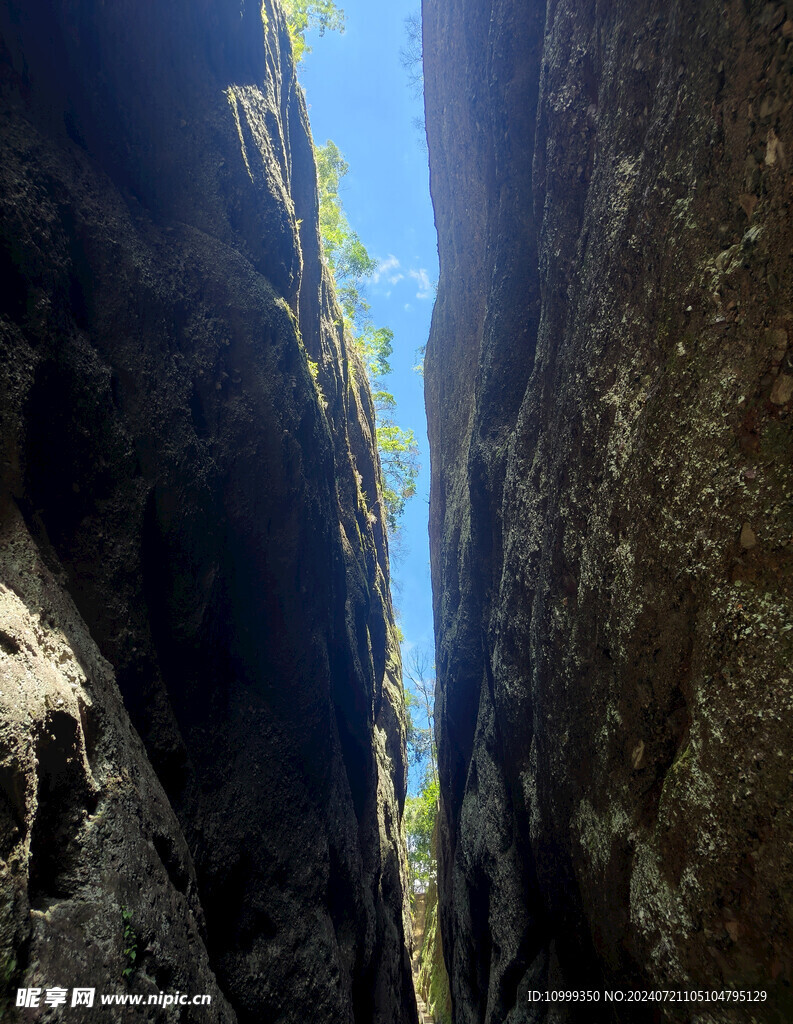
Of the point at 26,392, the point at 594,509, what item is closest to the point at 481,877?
the point at 594,509

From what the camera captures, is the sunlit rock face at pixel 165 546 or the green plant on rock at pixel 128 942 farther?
the sunlit rock face at pixel 165 546

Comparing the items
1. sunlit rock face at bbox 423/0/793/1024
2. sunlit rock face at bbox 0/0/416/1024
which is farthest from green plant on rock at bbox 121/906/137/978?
sunlit rock face at bbox 423/0/793/1024

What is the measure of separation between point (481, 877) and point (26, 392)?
824 cm

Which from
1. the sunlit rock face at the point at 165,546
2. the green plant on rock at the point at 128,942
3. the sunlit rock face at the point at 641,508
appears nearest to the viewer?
the sunlit rock face at the point at 641,508

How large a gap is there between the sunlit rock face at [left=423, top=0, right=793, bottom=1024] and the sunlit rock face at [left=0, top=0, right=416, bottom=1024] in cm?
266

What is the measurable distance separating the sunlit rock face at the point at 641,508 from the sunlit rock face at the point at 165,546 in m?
2.66

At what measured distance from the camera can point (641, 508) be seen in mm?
3852

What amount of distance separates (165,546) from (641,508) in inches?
171

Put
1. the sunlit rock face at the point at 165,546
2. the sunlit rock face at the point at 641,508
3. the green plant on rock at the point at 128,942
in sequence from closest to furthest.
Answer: the sunlit rock face at the point at 641,508, the green plant on rock at the point at 128,942, the sunlit rock face at the point at 165,546

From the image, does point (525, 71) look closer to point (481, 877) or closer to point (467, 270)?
point (467, 270)

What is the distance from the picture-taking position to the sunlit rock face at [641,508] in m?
2.82

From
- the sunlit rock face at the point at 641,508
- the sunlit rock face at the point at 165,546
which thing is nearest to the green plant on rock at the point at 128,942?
the sunlit rock face at the point at 165,546

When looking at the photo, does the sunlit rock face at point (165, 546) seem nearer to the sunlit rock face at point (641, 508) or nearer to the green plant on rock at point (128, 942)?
the green plant on rock at point (128, 942)

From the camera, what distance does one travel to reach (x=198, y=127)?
6.57m
